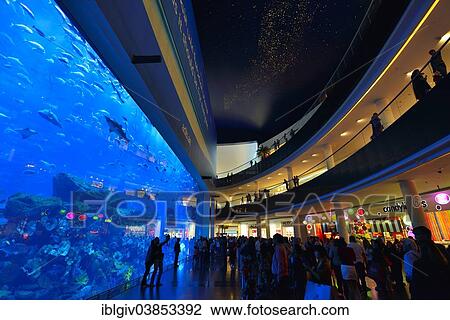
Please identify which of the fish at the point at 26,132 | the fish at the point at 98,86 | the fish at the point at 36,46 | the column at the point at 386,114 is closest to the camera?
the fish at the point at 26,132

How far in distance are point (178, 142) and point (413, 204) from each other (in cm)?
831

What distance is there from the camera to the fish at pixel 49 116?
3.93 metres

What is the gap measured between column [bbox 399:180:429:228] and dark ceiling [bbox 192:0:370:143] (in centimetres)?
806

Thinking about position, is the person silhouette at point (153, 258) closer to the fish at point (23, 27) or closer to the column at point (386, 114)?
the fish at point (23, 27)

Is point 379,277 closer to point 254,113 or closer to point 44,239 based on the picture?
point 44,239

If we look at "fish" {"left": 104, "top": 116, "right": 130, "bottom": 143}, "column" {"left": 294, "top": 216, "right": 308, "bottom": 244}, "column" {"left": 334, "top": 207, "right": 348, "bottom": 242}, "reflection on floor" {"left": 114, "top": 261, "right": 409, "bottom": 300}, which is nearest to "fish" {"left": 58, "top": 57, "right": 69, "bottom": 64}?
"fish" {"left": 104, "top": 116, "right": 130, "bottom": 143}

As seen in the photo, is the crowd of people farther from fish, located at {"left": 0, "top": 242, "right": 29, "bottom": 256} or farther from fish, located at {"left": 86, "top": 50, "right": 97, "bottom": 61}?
fish, located at {"left": 86, "top": 50, "right": 97, "bottom": 61}

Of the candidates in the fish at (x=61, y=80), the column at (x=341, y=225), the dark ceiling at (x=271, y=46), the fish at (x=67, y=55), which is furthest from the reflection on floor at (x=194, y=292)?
the dark ceiling at (x=271, y=46)

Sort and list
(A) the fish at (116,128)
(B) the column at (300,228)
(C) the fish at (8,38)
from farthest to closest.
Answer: (B) the column at (300,228), (A) the fish at (116,128), (C) the fish at (8,38)

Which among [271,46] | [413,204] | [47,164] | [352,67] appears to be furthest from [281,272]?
[271,46]

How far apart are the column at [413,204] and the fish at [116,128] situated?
378 inches

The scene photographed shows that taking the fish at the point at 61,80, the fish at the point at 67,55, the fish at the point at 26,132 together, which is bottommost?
the fish at the point at 26,132

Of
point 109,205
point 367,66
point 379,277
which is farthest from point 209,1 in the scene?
point 379,277
